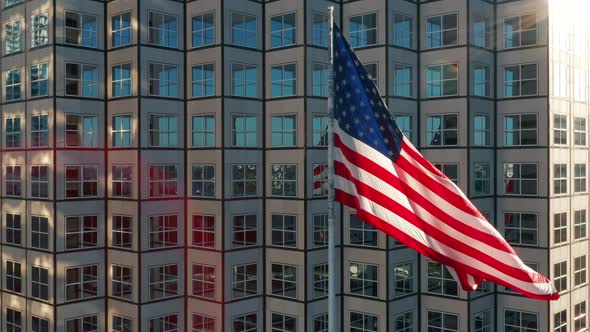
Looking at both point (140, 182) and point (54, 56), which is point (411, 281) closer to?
point (140, 182)

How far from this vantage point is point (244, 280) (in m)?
37.1

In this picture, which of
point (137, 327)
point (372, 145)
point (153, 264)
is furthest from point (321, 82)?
point (372, 145)

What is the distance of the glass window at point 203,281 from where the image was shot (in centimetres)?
3656

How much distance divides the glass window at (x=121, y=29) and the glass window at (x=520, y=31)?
23511 mm

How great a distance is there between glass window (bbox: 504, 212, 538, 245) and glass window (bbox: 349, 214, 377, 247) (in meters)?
8.65

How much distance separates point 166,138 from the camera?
37.1 meters

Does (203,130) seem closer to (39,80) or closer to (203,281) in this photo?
(203,281)

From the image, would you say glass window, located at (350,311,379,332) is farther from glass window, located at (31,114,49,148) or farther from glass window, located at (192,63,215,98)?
glass window, located at (31,114,49,148)

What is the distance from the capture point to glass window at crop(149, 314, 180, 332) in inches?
1433

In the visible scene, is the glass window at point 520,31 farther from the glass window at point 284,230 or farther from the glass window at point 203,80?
the glass window at point 203,80

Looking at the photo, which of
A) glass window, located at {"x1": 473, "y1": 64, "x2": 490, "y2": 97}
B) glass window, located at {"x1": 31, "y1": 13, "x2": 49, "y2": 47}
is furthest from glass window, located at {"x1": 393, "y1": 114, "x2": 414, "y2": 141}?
glass window, located at {"x1": 31, "y1": 13, "x2": 49, "y2": 47}

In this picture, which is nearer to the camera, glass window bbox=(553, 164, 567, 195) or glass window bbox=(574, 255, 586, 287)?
glass window bbox=(553, 164, 567, 195)

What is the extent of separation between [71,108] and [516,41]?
90.3ft

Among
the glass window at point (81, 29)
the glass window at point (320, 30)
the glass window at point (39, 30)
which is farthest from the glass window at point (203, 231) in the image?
the glass window at point (39, 30)
